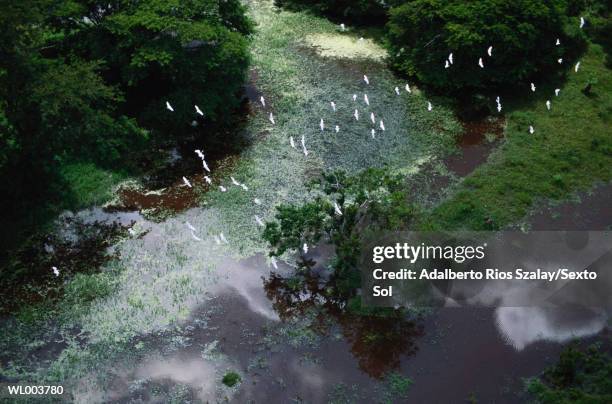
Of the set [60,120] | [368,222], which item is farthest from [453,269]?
[60,120]

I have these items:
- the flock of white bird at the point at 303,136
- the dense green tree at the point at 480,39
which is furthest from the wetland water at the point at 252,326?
the dense green tree at the point at 480,39

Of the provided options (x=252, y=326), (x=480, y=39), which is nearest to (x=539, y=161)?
(x=480, y=39)

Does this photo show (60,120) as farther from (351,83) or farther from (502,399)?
(502,399)

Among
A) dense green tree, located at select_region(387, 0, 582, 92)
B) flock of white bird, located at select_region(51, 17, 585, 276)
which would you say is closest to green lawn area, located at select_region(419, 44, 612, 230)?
flock of white bird, located at select_region(51, 17, 585, 276)

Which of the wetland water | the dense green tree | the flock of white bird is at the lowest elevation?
the wetland water

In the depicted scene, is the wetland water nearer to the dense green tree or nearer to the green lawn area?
the green lawn area
